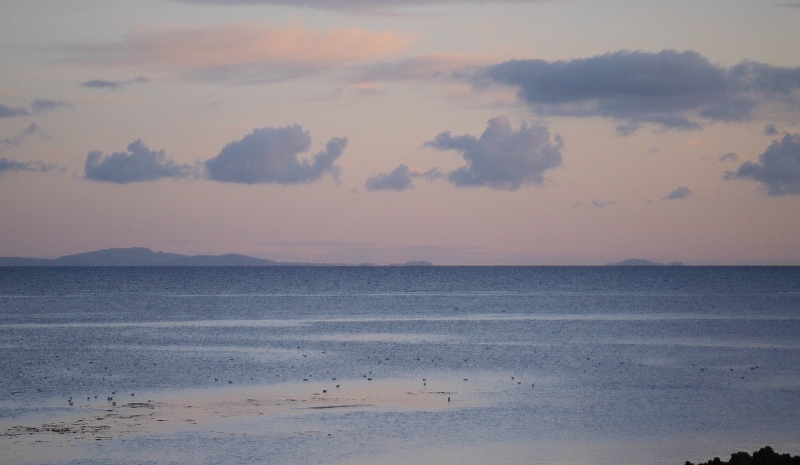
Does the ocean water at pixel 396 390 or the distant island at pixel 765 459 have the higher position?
the distant island at pixel 765 459

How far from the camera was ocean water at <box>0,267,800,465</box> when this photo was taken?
1018 inches

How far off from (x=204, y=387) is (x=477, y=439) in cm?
1403

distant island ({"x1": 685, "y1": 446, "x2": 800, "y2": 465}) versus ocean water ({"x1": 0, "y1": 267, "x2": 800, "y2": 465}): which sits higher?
distant island ({"x1": 685, "y1": 446, "x2": 800, "y2": 465})

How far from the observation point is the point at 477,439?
1062 inches

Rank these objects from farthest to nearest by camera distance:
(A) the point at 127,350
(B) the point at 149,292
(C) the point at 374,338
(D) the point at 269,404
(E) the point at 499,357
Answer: (B) the point at 149,292 → (C) the point at 374,338 → (A) the point at 127,350 → (E) the point at 499,357 → (D) the point at 269,404

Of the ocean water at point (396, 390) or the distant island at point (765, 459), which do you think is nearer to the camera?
the distant island at point (765, 459)

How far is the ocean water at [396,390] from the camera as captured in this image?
25.9 metres

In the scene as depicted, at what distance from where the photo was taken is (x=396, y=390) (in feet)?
117

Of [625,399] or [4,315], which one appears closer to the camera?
[625,399]

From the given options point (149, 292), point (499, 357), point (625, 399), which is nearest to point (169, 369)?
point (499, 357)

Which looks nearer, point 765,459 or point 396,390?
point 765,459

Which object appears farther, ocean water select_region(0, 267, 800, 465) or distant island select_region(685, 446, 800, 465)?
ocean water select_region(0, 267, 800, 465)

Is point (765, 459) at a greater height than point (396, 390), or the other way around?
point (765, 459)

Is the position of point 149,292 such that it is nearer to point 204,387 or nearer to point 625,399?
point 204,387
